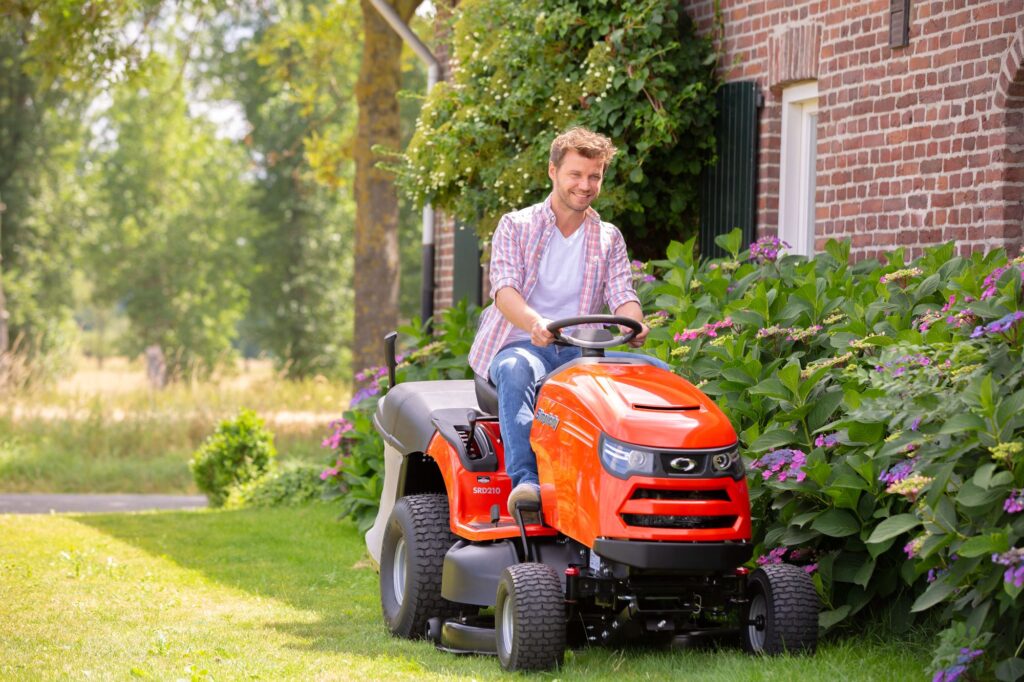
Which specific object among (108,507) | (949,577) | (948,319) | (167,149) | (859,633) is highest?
(167,149)

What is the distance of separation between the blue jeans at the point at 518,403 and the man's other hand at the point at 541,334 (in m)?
0.20

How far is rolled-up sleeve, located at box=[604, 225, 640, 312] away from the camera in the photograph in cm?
589

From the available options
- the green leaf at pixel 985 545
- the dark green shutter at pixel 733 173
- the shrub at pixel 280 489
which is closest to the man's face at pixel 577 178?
the green leaf at pixel 985 545

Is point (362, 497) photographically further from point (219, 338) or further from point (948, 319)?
point (219, 338)

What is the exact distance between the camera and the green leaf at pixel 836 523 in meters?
5.42

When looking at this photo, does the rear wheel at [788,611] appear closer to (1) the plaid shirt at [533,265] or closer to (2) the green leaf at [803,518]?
(2) the green leaf at [803,518]

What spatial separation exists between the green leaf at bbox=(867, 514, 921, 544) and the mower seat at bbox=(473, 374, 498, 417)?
65.0 inches

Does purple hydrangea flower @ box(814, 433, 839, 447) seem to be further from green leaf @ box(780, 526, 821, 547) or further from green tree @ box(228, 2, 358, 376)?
green tree @ box(228, 2, 358, 376)

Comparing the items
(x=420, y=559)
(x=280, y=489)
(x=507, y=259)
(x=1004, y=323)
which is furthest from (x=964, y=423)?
(x=280, y=489)

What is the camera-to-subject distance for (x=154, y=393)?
18859 mm

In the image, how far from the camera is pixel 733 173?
9.65 m

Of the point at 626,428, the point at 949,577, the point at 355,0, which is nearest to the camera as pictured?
the point at 949,577

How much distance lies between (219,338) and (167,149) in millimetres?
5582

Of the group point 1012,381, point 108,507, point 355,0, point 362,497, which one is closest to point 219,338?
point 355,0
